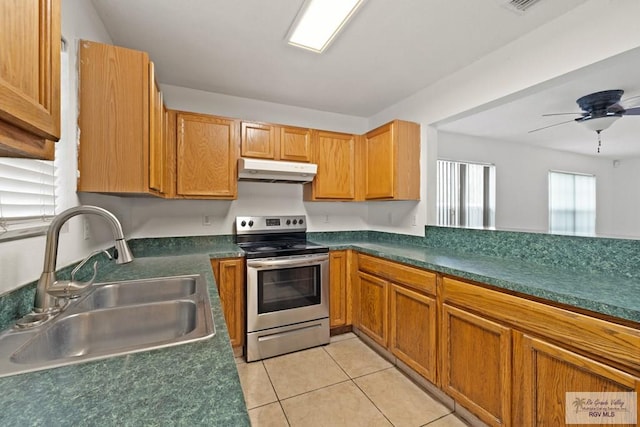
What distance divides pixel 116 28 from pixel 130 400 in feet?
7.42

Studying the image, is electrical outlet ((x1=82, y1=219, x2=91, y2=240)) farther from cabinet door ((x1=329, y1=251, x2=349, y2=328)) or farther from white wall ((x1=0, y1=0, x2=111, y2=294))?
cabinet door ((x1=329, y1=251, x2=349, y2=328))

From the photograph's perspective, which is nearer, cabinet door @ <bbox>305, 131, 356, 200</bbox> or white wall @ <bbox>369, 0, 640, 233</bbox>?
white wall @ <bbox>369, 0, 640, 233</bbox>

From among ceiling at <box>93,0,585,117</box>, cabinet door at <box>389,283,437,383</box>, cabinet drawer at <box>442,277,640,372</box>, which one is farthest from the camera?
cabinet door at <box>389,283,437,383</box>

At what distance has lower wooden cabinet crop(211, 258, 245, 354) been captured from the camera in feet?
7.27

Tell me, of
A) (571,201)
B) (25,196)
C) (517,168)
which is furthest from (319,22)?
(571,201)

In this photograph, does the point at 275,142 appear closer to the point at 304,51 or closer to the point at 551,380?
the point at 304,51

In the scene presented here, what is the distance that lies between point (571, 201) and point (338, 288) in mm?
5611

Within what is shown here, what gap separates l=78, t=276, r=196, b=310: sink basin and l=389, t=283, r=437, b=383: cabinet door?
1.46 metres

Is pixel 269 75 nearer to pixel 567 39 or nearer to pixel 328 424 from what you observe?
pixel 567 39

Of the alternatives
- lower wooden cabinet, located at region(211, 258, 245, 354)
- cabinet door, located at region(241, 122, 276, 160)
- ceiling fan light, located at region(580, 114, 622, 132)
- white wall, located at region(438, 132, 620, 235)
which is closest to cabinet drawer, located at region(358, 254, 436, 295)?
lower wooden cabinet, located at region(211, 258, 245, 354)

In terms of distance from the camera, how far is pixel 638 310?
3.15ft

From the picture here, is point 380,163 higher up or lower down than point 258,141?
lower down

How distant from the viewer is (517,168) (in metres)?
4.70

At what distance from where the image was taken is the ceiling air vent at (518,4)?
1539 mm
